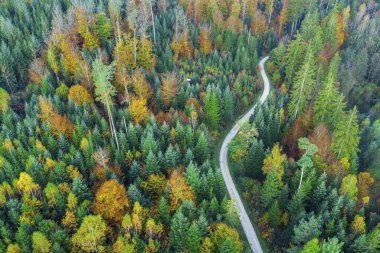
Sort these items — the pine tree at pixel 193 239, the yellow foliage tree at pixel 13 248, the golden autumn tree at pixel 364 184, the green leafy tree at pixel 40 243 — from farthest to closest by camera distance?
1. the golden autumn tree at pixel 364 184
2. the pine tree at pixel 193 239
3. the yellow foliage tree at pixel 13 248
4. the green leafy tree at pixel 40 243

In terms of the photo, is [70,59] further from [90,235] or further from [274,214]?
[274,214]

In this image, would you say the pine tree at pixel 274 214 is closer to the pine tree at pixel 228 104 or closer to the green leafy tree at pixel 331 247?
the green leafy tree at pixel 331 247

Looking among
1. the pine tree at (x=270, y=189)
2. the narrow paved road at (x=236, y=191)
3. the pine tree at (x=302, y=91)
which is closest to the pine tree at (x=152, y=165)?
the narrow paved road at (x=236, y=191)

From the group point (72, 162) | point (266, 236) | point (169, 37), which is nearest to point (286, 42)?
point (169, 37)

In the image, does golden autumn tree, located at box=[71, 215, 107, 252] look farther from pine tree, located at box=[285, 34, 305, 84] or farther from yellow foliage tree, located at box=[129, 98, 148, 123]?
pine tree, located at box=[285, 34, 305, 84]

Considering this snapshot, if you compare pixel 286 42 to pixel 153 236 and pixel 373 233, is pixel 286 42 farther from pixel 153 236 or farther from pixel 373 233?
pixel 153 236

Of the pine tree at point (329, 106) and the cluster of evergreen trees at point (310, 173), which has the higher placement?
the pine tree at point (329, 106)

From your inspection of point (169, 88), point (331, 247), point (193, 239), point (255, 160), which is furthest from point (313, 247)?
point (169, 88)
